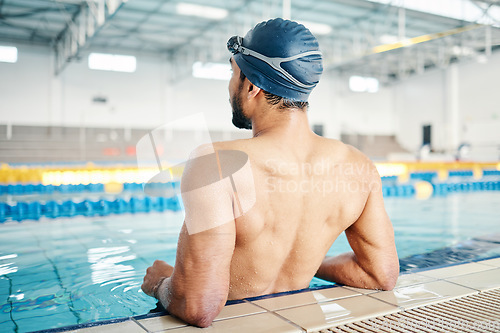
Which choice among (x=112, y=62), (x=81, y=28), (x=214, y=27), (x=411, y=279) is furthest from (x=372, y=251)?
(x=112, y=62)

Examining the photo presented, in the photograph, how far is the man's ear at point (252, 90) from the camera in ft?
4.93

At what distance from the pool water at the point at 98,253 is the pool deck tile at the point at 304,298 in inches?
35.6

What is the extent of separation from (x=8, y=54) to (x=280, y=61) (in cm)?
2015

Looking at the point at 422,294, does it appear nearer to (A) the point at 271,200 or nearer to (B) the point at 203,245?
(A) the point at 271,200

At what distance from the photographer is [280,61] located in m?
1.45

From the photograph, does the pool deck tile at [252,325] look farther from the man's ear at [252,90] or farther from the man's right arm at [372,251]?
the man's ear at [252,90]

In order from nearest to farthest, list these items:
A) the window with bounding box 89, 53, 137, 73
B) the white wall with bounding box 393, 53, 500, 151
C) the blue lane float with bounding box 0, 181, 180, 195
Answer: the blue lane float with bounding box 0, 181, 180, 195
the window with bounding box 89, 53, 137, 73
the white wall with bounding box 393, 53, 500, 151

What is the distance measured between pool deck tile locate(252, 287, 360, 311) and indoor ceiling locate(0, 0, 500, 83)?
437 inches

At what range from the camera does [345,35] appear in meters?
18.9

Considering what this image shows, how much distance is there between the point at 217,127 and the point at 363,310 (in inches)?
828

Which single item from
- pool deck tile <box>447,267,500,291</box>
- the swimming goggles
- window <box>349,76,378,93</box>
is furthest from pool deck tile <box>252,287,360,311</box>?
window <box>349,76,378,93</box>

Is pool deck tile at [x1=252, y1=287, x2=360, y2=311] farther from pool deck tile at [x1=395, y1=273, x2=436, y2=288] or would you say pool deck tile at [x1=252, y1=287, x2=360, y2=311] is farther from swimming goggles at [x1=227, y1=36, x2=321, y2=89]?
swimming goggles at [x1=227, y1=36, x2=321, y2=89]

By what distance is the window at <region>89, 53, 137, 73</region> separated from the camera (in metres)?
20.0

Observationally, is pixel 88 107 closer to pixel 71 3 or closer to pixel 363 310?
pixel 71 3
